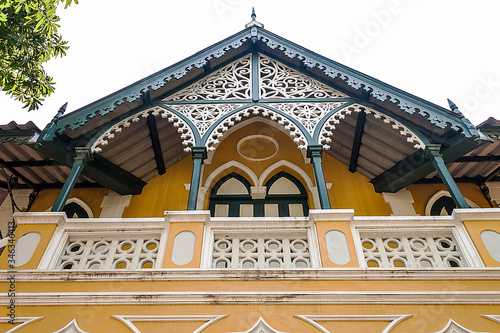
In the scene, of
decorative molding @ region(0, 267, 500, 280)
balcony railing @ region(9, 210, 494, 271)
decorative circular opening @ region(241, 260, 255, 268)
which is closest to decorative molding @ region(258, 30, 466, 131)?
balcony railing @ region(9, 210, 494, 271)

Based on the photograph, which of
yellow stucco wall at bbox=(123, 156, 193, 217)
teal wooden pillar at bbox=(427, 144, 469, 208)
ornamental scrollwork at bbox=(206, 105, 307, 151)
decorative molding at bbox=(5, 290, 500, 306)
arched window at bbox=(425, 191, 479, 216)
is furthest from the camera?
yellow stucco wall at bbox=(123, 156, 193, 217)

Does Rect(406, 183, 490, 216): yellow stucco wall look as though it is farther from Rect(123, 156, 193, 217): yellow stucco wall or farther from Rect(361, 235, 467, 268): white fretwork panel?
Rect(123, 156, 193, 217): yellow stucco wall

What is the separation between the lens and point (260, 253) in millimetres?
5836

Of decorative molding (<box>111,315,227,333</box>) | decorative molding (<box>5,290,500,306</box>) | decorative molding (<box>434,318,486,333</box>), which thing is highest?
decorative molding (<box>5,290,500,306</box>)

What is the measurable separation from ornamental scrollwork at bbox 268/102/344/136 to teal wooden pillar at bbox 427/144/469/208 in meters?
2.18

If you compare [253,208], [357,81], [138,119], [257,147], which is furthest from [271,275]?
[257,147]

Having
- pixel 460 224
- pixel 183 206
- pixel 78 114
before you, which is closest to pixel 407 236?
pixel 460 224

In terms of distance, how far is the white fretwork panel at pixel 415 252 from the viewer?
5645 mm

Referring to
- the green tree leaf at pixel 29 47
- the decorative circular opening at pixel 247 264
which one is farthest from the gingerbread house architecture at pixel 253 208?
the green tree leaf at pixel 29 47

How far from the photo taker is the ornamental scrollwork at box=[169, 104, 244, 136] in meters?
7.81

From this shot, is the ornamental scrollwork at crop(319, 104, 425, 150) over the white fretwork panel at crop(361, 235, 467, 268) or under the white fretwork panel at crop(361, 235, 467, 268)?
over

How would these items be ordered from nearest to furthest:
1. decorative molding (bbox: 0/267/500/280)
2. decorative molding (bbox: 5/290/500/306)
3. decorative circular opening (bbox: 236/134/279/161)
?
1. decorative molding (bbox: 5/290/500/306)
2. decorative molding (bbox: 0/267/500/280)
3. decorative circular opening (bbox: 236/134/279/161)

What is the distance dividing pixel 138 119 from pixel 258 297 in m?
4.80

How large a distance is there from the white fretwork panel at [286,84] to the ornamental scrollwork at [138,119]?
1.96 meters
